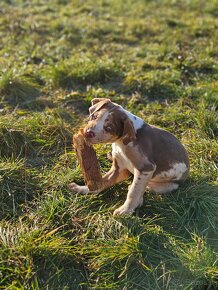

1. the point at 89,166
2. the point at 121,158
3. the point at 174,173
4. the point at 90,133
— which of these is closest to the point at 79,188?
the point at 89,166

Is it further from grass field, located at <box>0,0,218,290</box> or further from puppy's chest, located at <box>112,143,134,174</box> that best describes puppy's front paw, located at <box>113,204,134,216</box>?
puppy's chest, located at <box>112,143,134,174</box>

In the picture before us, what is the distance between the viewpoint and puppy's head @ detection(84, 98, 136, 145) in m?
3.57

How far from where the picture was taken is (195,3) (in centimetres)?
1052

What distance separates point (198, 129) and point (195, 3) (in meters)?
6.27

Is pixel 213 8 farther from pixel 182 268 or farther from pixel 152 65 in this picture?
pixel 182 268

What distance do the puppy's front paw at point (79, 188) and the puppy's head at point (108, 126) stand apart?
27.2 inches

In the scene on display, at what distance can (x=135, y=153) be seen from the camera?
383 centimetres

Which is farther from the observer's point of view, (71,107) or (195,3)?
(195,3)

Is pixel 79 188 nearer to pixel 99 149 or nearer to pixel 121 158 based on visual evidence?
pixel 121 158

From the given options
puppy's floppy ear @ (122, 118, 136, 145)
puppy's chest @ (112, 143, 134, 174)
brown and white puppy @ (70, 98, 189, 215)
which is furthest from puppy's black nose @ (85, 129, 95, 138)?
puppy's chest @ (112, 143, 134, 174)

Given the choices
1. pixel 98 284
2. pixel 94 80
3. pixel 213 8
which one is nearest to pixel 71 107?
pixel 94 80

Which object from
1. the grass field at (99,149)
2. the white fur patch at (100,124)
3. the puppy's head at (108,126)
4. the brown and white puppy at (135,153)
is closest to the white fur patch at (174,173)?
the brown and white puppy at (135,153)

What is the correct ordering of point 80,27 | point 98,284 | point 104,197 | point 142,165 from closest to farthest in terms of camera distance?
point 98,284, point 142,165, point 104,197, point 80,27

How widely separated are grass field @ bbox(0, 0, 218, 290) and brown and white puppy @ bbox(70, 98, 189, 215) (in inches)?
5.6
